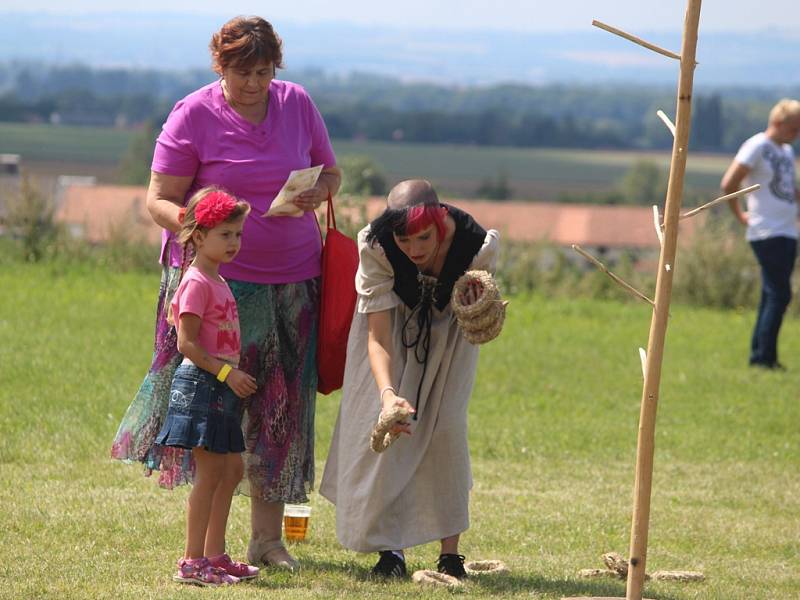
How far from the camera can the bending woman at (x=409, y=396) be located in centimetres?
516

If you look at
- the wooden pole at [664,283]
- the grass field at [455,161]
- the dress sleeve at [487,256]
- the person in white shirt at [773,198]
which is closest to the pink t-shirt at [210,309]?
the dress sleeve at [487,256]

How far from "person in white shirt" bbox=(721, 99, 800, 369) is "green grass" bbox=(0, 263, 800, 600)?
829 millimetres

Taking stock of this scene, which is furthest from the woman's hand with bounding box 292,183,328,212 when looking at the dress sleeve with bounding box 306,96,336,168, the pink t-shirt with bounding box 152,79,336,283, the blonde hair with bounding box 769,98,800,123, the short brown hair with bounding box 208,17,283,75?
the blonde hair with bounding box 769,98,800,123

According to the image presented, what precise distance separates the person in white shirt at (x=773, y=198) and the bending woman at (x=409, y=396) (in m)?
6.16

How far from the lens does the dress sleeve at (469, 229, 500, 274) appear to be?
5.14m

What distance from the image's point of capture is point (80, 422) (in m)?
8.48

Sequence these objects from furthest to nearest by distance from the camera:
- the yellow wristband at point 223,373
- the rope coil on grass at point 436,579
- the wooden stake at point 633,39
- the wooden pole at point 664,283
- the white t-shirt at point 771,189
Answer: the white t-shirt at point 771,189
the rope coil on grass at point 436,579
the yellow wristband at point 223,373
the wooden pole at point 664,283
the wooden stake at point 633,39

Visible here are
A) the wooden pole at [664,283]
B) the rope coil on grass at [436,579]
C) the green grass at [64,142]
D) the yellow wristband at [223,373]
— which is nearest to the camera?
the wooden pole at [664,283]

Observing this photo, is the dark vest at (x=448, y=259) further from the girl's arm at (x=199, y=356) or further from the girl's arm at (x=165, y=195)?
the girl's arm at (x=165, y=195)

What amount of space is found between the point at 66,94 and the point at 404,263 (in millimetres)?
187893

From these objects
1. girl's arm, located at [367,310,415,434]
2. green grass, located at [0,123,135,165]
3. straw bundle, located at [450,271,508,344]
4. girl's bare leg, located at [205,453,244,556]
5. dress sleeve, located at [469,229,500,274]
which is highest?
dress sleeve, located at [469,229,500,274]

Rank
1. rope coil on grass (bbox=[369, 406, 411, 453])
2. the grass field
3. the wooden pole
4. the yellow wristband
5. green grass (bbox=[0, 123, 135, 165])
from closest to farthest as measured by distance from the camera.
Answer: the wooden pole, rope coil on grass (bbox=[369, 406, 411, 453]), the yellow wristband, the grass field, green grass (bbox=[0, 123, 135, 165])

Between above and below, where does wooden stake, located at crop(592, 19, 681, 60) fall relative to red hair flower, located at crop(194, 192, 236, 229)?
above

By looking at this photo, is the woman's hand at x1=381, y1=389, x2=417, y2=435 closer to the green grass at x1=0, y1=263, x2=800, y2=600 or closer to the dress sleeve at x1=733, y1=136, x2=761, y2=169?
the green grass at x1=0, y1=263, x2=800, y2=600
